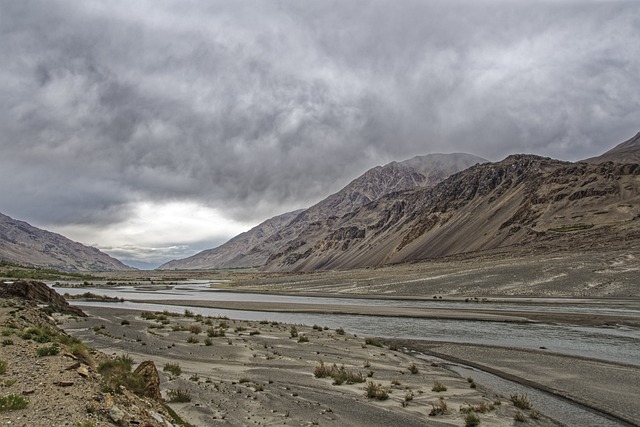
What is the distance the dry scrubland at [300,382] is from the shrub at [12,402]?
4.95 metres

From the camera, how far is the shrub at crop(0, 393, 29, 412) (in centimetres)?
869

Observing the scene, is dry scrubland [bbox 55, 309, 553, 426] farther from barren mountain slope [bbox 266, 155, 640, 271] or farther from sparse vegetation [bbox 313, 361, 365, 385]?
barren mountain slope [bbox 266, 155, 640, 271]

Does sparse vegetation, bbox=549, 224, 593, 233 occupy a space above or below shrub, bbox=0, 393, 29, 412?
above

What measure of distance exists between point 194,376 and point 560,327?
29.2 m

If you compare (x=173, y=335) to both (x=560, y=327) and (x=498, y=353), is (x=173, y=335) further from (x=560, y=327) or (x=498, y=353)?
(x=560, y=327)

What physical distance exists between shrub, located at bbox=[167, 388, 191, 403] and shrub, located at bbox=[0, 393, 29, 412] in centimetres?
557

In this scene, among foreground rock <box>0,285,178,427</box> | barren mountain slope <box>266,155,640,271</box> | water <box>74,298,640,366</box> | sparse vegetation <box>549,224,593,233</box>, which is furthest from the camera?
barren mountain slope <box>266,155,640,271</box>

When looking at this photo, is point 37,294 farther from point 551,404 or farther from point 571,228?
point 571,228

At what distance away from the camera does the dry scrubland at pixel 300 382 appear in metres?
13.8

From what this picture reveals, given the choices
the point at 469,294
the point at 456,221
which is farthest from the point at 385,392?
the point at 456,221

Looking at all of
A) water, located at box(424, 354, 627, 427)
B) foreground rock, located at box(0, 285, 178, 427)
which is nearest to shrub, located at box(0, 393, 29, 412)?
foreground rock, located at box(0, 285, 178, 427)

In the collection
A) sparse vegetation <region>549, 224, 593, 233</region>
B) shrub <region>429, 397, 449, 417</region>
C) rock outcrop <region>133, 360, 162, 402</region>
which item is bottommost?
shrub <region>429, 397, 449, 417</region>

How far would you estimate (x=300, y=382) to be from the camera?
17953mm

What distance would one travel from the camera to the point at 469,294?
66062 millimetres
